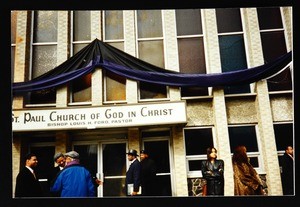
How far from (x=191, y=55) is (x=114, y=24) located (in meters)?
1.61

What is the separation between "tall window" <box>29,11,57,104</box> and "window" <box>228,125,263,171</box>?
360 cm

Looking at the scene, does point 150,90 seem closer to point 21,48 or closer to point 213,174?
point 213,174

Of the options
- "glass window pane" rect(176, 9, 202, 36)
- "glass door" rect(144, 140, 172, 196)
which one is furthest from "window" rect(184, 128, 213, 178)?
"glass window pane" rect(176, 9, 202, 36)

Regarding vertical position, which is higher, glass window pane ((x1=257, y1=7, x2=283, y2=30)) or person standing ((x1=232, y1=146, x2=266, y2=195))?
glass window pane ((x1=257, y1=7, x2=283, y2=30))

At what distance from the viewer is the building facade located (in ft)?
19.1

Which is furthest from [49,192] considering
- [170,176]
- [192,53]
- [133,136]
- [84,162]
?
[192,53]

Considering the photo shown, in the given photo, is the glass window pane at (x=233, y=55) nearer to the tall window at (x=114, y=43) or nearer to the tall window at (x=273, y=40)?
the tall window at (x=273, y=40)

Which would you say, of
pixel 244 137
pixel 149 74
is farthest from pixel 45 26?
pixel 244 137

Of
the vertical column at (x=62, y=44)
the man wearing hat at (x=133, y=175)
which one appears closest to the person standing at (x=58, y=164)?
the vertical column at (x=62, y=44)

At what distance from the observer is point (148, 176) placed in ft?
18.5

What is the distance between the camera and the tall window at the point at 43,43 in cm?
628

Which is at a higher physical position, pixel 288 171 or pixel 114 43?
pixel 114 43

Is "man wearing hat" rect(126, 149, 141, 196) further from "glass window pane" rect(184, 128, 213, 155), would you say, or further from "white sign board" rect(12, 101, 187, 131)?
"glass window pane" rect(184, 128, 213, 155)
